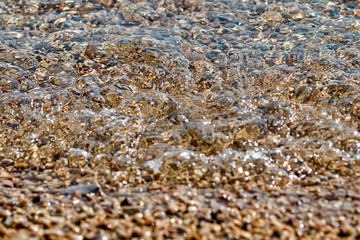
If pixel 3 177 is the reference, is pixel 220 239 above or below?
above

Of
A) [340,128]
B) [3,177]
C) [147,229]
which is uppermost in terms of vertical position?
[340,128]

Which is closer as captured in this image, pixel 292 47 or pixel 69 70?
pixel 69 70

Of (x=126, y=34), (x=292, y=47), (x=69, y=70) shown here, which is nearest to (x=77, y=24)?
(x=126, y=34)

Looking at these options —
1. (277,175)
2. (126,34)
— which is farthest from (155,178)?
(126,34)

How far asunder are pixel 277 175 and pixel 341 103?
1183 millimetres

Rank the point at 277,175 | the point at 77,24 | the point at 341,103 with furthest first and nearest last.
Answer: the point at 77,24 → the point at 341,103 → the point at 277,175

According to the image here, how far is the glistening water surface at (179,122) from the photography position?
7.72 feet

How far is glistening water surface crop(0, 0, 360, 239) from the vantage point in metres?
2.35

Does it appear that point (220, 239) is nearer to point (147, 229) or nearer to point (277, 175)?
point (147, 229)

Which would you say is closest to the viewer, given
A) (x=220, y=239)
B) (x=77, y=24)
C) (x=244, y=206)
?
(x=220, y=239)

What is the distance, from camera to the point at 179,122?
3.30 m

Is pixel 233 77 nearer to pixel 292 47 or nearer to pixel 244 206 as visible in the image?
pixel 292 47

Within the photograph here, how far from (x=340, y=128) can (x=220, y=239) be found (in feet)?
5.23

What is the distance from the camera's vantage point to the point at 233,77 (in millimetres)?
4051
